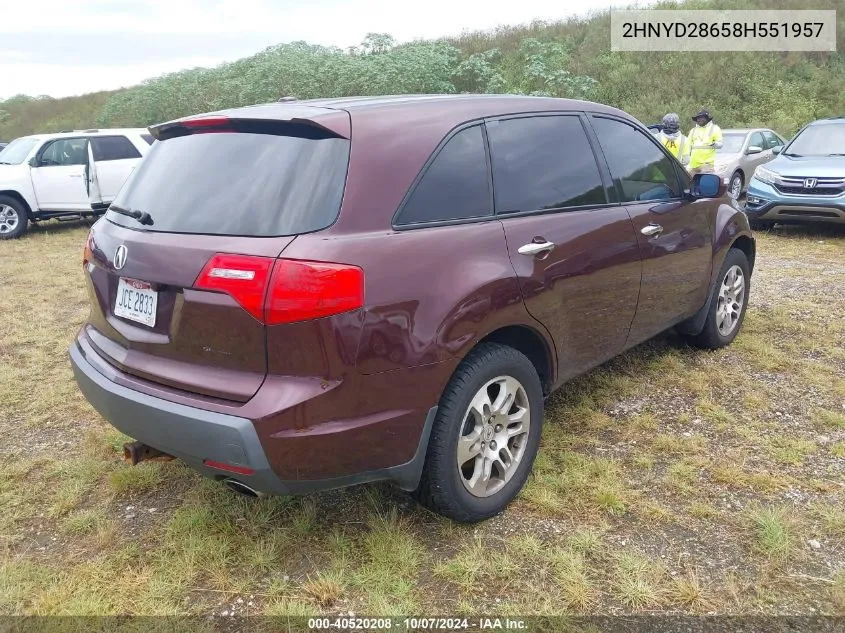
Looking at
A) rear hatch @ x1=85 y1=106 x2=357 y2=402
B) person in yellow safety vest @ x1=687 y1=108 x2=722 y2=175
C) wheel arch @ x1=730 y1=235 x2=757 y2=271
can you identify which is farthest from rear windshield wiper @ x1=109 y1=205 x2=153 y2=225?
person in yellow safety vest @ x1=687 y1=108 x2=722 y2=175

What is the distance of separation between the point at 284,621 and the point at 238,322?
1.04 metres

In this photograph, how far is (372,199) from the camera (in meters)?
2.26

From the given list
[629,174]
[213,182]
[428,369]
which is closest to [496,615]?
[428,369]

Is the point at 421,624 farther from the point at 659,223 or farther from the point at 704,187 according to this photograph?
the point at 704,187

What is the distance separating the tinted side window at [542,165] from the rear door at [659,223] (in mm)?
221

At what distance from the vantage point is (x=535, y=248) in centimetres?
275

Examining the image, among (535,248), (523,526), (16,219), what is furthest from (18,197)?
(523,526)

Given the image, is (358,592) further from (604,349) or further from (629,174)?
(629,174)

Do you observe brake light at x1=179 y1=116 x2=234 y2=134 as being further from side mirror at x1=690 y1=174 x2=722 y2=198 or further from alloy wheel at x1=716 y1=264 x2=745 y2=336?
alloy wheel at x1=716 y1=264 x2=745 y2=336

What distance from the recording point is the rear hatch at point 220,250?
2.10 meters

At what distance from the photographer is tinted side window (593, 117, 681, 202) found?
344cm

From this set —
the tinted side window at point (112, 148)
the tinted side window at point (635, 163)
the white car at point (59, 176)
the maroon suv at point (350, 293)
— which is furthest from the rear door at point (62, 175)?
the tinted side window at point (635, 163)

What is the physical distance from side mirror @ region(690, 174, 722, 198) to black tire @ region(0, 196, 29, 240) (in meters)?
10.6

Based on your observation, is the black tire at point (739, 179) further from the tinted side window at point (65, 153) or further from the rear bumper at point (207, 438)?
the rear bumper at point (207, 438)
